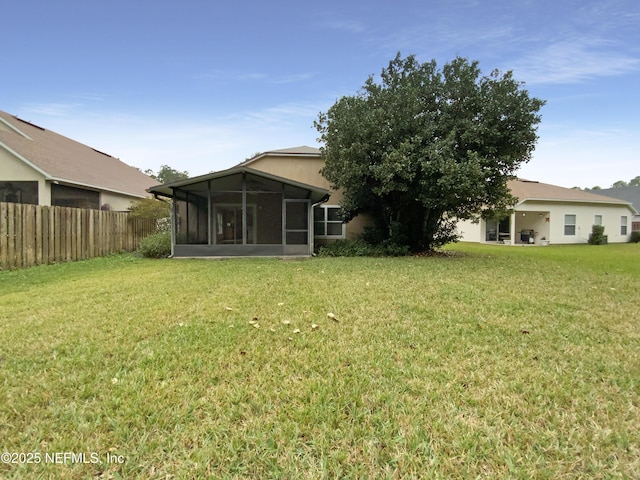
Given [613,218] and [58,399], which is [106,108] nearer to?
[58,399]

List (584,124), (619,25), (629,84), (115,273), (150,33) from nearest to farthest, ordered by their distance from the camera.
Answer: (115,273), (619,25), (150,33), (629,84), (584,124)

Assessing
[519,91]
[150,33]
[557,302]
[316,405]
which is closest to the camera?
[316,405]

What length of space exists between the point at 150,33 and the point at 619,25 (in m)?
15.0

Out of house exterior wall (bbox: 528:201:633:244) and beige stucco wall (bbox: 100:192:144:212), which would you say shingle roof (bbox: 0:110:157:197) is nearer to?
beige stucco wall (bbox: 100:192:144:212)

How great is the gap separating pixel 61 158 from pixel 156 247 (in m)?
7.70

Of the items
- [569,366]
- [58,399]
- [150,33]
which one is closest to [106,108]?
[150,33]

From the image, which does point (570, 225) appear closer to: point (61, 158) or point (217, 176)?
point (217, 176)

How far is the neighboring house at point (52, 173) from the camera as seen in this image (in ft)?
40.5

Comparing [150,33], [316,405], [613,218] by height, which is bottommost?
[316,405]

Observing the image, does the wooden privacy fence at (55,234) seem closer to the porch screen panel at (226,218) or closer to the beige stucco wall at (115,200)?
the beige stucco wall at (115,200)

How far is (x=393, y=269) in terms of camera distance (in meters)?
8.53

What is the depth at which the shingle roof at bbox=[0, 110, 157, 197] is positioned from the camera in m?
12.6

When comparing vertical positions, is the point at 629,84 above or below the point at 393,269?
above

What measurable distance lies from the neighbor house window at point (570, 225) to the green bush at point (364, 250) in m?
16.7
